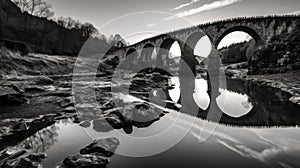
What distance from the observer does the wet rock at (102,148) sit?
4.95 meters

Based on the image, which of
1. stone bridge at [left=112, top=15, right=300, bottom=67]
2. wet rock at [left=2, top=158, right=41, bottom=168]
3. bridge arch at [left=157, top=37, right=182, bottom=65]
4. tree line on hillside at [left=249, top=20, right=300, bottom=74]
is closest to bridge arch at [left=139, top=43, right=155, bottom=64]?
stone bridge at [left=112, top=15, right=300, bottom=67]

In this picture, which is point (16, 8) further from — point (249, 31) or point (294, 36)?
point (294, 36)

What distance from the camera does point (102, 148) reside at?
16.8 feet

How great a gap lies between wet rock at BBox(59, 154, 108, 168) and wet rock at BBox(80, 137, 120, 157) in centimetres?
38

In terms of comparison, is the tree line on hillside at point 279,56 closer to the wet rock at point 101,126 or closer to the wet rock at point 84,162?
the wet rock at point 101,126

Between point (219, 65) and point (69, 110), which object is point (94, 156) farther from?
point (219, 65)

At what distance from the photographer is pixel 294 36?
1055 inches

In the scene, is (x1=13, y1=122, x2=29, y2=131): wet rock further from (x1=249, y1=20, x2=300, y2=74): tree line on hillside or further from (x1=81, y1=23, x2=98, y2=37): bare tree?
(x1=81, y1=23, x2=98, y2=37): bare tree

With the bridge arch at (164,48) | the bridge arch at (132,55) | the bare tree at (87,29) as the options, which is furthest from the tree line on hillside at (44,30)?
the bridge arch at (164,48)

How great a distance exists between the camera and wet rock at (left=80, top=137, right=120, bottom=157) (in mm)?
4953

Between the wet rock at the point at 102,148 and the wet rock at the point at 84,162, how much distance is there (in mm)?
377

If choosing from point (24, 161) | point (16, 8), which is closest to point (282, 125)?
point (24, 161)

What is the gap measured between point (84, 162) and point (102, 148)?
0.86 meters

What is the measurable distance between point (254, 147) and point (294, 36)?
29.2 m
